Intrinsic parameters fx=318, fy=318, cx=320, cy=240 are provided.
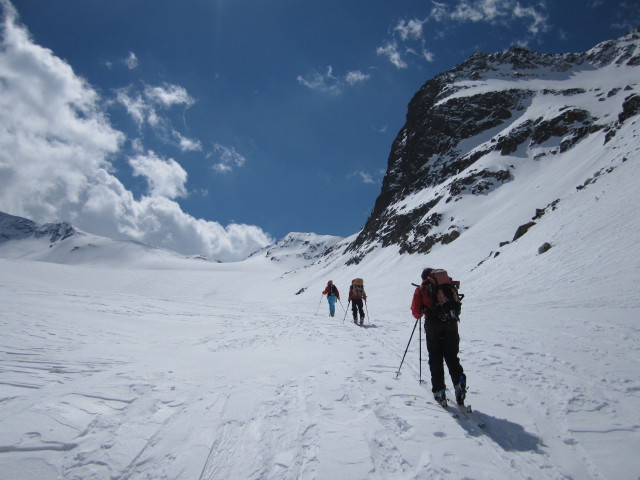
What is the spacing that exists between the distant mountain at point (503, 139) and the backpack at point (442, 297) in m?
27.7

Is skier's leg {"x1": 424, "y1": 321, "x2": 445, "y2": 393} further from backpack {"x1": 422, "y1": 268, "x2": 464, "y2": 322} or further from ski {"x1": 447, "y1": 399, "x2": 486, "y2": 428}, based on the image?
A: ski {"x1": 447, "y1": 399, "x2": 486, "y2": 428}

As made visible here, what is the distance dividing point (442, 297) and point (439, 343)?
0.72 metres

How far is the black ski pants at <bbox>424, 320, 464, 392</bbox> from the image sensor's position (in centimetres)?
464

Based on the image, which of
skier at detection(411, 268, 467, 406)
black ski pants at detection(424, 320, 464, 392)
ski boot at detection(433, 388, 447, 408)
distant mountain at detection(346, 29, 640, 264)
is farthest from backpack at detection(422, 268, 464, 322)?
distant mountain at detection(346, 29, 640, 264)

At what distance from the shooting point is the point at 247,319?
14.7m

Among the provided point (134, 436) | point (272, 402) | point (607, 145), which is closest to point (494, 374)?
point (272, 402)

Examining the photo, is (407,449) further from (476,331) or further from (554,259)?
(554,259)

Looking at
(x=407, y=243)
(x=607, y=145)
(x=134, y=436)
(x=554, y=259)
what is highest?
(x=607, y=145)

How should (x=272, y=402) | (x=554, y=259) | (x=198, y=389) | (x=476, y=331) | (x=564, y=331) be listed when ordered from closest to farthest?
(x=272, y=402) < (x=198, y=389) < (x=564, y=331) < (x=476, y=331) < (x=554, y=259)

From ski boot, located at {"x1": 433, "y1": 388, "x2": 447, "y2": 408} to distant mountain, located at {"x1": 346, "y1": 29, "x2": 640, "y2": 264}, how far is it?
28187 millimetres

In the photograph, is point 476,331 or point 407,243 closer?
point 476,331

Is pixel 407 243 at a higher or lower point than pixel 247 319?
higher

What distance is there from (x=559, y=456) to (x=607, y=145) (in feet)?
156

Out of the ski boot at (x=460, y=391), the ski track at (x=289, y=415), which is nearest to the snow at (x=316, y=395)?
the ski track at (x=289, y=415)
